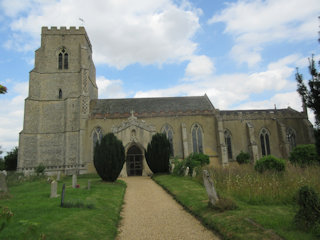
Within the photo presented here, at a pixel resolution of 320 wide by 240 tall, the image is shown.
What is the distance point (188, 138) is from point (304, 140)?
16.0 metres

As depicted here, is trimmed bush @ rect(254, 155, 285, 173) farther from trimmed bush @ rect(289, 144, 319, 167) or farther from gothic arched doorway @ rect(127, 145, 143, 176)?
gothic arched doorway @ rect(127, 145, 143, 176)

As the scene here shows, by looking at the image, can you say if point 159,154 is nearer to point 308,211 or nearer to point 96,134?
point 96,134

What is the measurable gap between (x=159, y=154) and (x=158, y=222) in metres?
14.2

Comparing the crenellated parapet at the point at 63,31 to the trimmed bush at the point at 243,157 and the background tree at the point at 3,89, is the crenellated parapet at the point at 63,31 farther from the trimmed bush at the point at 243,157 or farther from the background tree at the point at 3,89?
the background tree at the point at 3,89

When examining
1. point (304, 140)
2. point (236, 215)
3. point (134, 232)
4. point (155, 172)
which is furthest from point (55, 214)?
point (304, 140)

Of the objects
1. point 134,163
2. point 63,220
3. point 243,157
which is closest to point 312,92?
point 63,220

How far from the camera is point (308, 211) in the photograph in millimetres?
6527

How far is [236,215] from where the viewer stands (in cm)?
786

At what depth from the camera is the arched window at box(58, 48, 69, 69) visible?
109ft

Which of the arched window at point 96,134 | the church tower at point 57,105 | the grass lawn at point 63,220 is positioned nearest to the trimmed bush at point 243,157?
the arched window at point 96,134

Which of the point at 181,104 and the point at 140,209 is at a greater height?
the point at 181,104

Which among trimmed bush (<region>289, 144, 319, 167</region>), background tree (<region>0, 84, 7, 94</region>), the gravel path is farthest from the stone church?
background tree (<region>0, 84, 7, 94</region>)

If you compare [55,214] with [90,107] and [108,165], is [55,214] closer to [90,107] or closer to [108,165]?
[108,165]

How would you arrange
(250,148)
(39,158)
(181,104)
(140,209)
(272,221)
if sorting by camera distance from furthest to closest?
(181,104), (250,148), (39,158), (140,209), (272,221)
